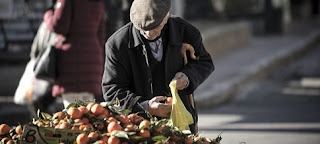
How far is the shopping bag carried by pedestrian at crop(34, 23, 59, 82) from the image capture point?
6812mm

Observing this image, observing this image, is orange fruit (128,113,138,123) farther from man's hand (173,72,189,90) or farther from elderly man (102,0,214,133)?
man's hand (173,72,189,90)

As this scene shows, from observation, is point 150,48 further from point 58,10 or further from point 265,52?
point 265,52

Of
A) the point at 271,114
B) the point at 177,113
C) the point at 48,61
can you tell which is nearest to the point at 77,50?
the point at 48,61

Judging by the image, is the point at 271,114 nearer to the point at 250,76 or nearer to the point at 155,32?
the point at 250,76

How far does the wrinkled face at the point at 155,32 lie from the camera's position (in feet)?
14.3

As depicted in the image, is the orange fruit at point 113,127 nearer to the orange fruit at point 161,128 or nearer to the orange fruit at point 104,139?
the orange fruit at point 104,139

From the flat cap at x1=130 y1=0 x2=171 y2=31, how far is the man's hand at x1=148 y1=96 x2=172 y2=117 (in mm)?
459

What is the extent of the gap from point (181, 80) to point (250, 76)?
32.3 feet

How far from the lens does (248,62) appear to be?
52.6ft

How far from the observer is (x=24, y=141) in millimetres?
3947

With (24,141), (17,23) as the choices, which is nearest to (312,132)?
(24,141)

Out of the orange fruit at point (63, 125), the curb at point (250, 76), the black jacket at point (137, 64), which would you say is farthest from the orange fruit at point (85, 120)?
the curb at point (250, 76)

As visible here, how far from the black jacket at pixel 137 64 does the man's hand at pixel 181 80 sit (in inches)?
1.6

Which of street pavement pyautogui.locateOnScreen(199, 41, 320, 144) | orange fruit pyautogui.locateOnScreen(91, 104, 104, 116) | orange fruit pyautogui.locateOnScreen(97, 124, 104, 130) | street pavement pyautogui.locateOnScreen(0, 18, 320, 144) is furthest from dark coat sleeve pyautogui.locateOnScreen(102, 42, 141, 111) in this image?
street pavement pyautogui.locateOnScreen(0, 18, 320, 144)
